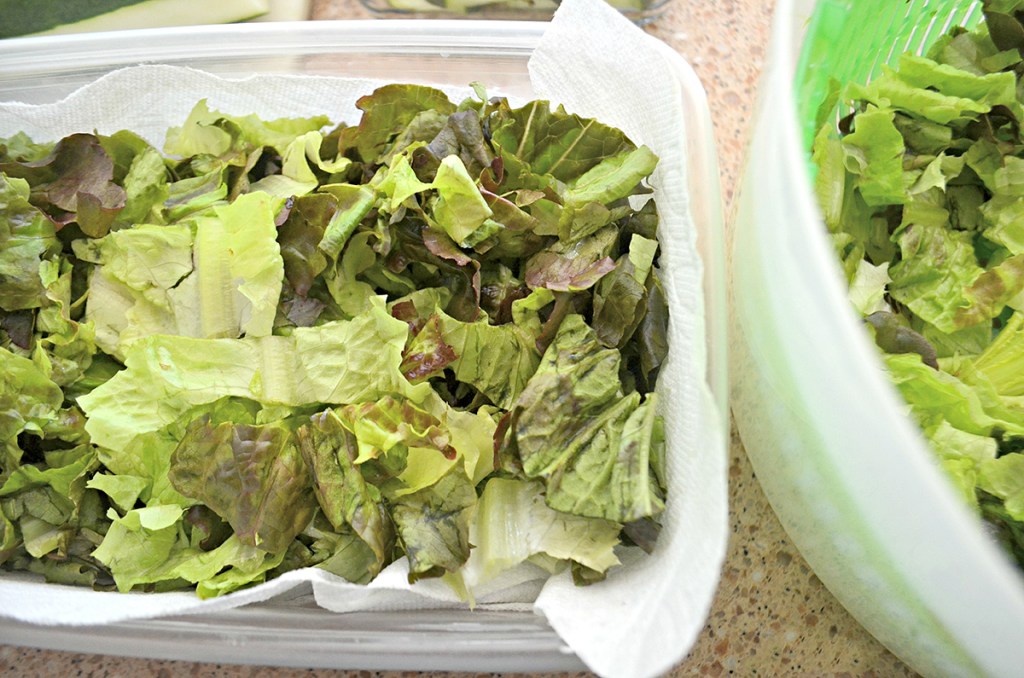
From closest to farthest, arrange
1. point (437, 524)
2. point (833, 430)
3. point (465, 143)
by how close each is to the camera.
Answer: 1. point (833, 430)
2. point (437, 524)
3. point (465, 143)

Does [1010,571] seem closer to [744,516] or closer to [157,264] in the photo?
[744,516]

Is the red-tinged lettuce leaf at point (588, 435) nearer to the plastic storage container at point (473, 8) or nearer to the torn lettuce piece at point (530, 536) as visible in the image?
the torn lettuce piece at point (530, 536)

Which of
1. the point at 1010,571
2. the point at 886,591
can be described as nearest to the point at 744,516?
the point at 886,591

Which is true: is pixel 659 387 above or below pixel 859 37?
below

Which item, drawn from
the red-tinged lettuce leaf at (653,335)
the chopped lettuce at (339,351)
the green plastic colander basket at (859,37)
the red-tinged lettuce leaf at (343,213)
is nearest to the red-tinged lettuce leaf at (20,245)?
the chopped lettuce at (339,351)

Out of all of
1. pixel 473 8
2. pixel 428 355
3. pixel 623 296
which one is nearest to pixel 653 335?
pixel 623 296

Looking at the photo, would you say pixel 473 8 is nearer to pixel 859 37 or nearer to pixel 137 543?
pixel 859 37
